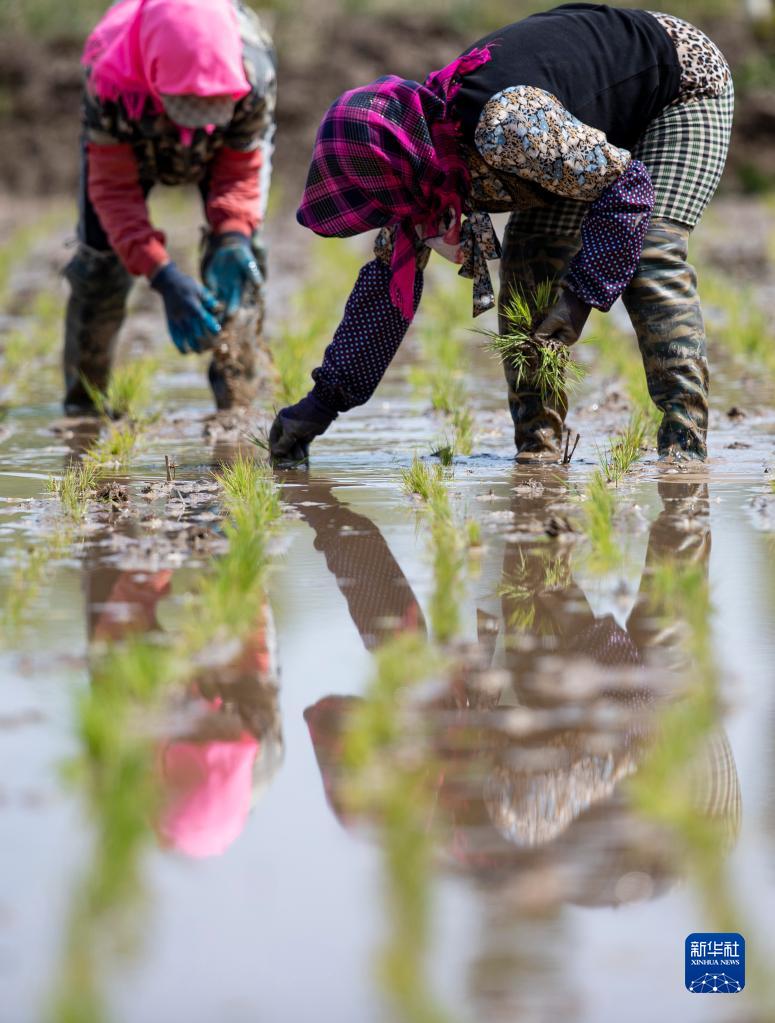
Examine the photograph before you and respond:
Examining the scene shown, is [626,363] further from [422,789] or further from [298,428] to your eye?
[422,789]

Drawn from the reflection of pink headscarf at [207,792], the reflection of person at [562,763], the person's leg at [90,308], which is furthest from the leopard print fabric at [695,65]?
the reflection of pink headscarf at [207,792]

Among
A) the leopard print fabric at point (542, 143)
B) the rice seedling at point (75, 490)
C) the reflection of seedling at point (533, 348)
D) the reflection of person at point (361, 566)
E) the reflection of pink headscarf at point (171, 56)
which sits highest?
the reflection of pink headscarf at point (171, 56)

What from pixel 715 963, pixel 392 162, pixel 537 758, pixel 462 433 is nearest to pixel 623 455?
pixel 462 433

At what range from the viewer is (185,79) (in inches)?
165

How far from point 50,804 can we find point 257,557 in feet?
2.96

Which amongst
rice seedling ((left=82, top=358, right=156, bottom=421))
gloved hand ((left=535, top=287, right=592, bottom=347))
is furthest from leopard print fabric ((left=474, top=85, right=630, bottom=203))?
rice seedling ((left=82, top=358, right=156, bottom=421))

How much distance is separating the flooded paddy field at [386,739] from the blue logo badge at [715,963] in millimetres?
12

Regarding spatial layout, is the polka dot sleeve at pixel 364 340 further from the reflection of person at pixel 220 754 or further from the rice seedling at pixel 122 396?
the reflection of person at pixel 220 754

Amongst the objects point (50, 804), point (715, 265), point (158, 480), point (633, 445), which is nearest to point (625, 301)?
point (633, 445)

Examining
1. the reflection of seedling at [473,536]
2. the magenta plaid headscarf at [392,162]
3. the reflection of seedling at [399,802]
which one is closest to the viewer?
the reflection of seedling at [399,802]

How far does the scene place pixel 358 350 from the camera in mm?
3834

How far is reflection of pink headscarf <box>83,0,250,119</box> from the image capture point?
4180 millimetres

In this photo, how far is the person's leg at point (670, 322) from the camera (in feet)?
12.1

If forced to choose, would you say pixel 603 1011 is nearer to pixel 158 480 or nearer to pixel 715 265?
pixel 158 480
